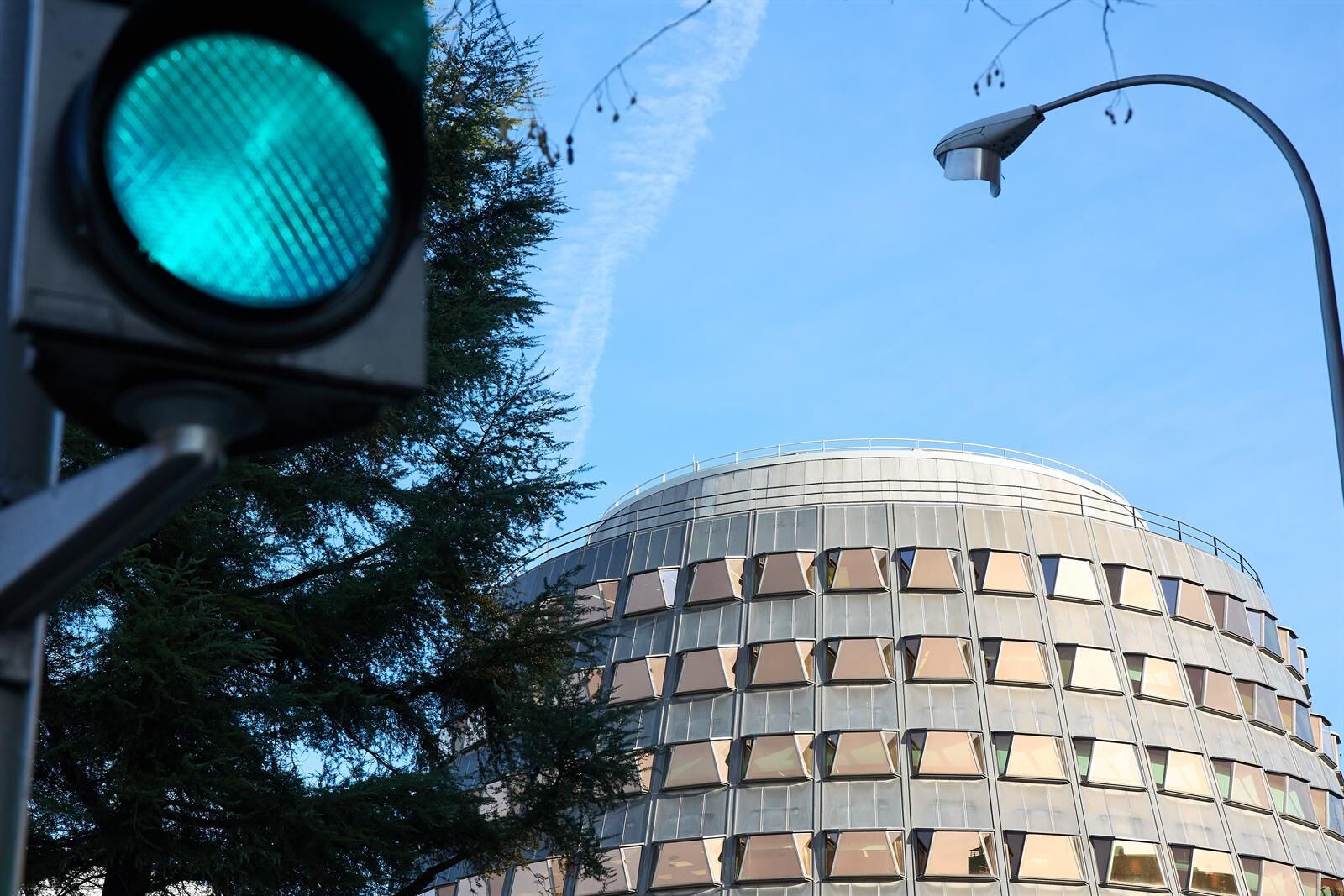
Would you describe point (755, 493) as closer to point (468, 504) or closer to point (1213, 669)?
point (1213, 669)

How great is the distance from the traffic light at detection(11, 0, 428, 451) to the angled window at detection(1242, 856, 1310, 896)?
1626 inches

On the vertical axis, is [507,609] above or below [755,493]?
below

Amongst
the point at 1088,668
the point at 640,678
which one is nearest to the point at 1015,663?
the point at 1088,668

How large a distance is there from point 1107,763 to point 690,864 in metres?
11.6

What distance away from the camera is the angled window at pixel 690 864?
36.9m

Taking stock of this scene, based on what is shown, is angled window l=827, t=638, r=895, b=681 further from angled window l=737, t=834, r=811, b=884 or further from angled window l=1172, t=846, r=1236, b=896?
angled window l=1172, t=846, r=1236, b=896

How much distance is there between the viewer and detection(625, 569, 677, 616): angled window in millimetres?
42781

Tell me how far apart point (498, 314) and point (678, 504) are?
33.1 m

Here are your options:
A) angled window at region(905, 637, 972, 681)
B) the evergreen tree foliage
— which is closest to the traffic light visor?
the evergreen tree foliage

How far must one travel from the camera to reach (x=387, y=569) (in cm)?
1052

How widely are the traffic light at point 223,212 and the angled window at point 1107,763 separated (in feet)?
130

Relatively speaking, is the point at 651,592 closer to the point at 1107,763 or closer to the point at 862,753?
the point at 862,753

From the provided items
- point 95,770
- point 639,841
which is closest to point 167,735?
point 95,770

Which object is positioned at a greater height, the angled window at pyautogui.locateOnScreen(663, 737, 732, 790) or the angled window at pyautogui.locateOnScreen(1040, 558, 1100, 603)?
the angled window at pyautogui.locateOnScreen(1040, 558, 1100, 603)
